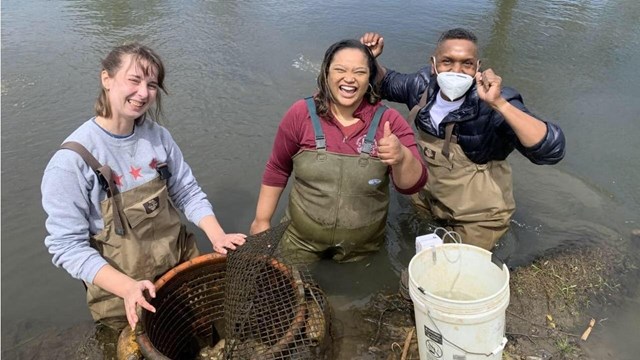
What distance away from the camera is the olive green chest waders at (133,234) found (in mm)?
2646

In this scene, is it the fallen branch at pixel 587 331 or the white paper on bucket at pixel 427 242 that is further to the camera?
the fallen branch at pixel 587 331

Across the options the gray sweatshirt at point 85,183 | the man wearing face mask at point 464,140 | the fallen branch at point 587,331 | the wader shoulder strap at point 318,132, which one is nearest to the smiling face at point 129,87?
the gray sweatshirt at point 85,183

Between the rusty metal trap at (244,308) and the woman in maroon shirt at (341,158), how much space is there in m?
0.55

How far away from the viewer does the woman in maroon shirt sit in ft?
10.1

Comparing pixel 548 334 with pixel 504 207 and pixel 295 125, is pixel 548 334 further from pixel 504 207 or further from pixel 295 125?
pixel 295 125

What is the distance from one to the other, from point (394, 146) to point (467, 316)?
3.29 ft

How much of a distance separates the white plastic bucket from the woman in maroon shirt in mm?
612

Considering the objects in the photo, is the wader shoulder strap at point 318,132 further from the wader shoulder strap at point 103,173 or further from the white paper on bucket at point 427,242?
the wader shoulder strap at point 103,173

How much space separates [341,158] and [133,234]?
53.1 inches

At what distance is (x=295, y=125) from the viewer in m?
3.28

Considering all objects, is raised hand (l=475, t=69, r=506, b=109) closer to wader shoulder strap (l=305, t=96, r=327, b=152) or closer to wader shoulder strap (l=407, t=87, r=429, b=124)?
wader shoulder strap (l=407, t=87, r=429, b=124)

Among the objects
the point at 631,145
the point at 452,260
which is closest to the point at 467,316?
the point at 452,260

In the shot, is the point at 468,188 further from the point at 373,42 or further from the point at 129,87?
the point at 129,87

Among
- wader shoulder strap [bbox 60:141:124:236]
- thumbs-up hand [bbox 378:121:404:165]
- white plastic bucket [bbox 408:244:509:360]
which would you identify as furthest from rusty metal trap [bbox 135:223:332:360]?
thumbs-up hand [bbox 378:121:404:165]
